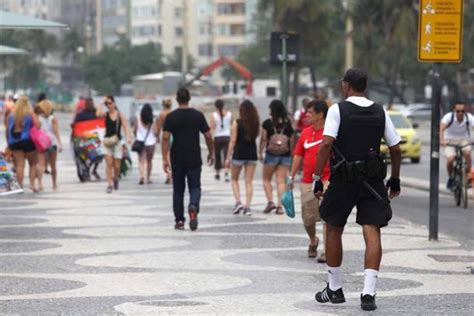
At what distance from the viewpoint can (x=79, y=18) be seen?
577ft

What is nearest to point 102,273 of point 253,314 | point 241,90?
point 253,314

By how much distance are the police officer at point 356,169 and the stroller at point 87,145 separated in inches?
670

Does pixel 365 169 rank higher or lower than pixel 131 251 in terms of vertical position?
higher

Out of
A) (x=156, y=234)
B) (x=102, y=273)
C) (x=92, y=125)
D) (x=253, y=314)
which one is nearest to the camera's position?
(x=253, y=314)

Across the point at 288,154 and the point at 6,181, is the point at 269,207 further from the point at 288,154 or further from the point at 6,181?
the point at 6,181

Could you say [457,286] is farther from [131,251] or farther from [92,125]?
[92,125]

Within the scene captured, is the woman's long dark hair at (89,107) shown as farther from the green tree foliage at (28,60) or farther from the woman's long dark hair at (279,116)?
the green tree foliage at (28,60)

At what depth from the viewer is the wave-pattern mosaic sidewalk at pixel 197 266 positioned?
436 inches

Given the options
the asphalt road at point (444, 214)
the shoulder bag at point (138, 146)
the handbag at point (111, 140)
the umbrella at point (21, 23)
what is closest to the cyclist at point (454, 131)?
the asphalt road at point (444, 214)

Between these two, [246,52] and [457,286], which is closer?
[457,286]

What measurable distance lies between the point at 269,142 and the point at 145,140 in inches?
338

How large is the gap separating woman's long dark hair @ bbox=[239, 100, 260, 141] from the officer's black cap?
8509 mm

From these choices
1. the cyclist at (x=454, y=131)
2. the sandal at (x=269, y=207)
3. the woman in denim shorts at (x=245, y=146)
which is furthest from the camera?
the cyclist at (x=454, y=131)

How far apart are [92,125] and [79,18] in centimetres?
14931
